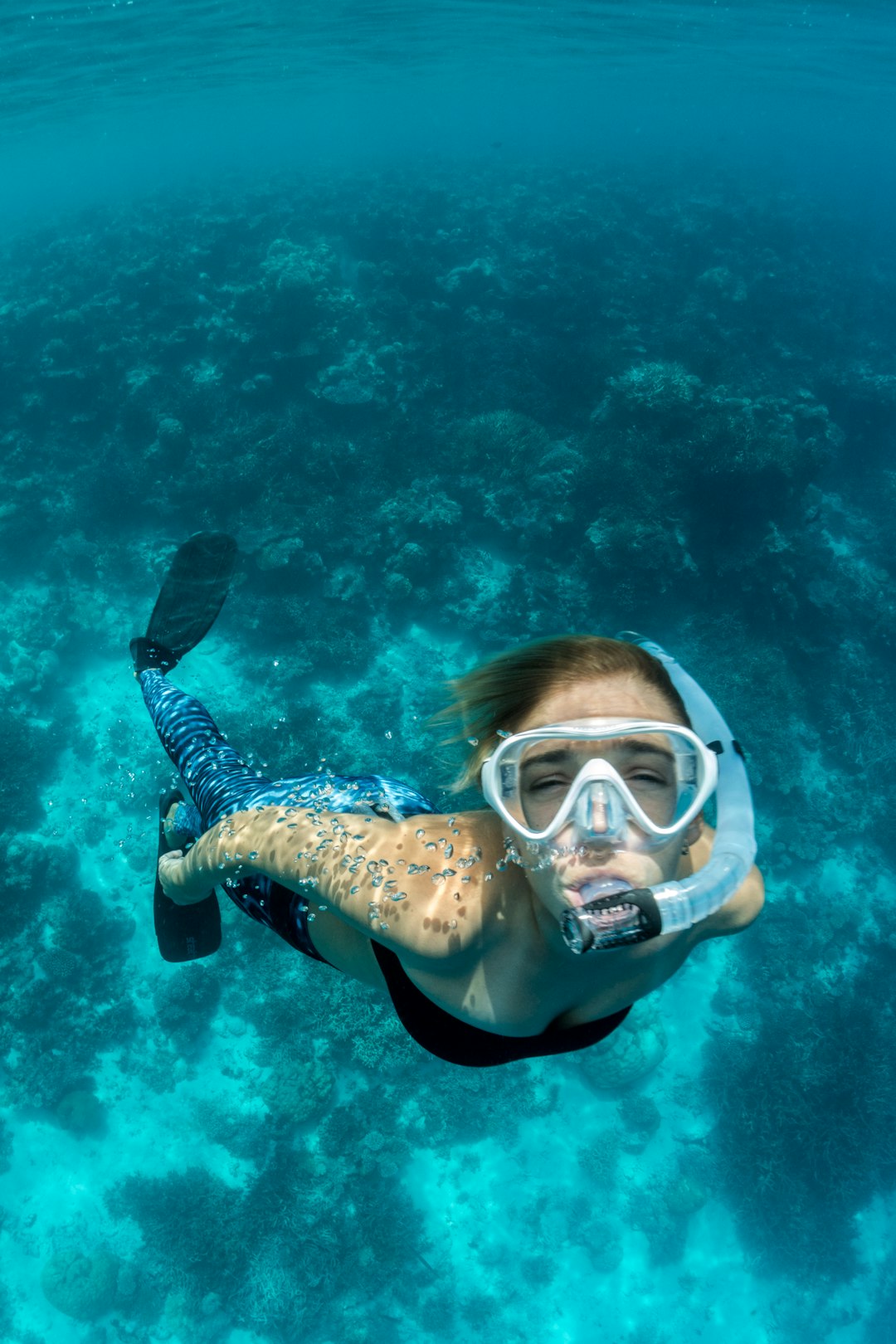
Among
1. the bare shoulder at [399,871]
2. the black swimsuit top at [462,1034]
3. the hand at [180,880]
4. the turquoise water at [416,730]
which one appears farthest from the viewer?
the turquoise water at [416,730]

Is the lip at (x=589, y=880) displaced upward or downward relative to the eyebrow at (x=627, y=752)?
downward

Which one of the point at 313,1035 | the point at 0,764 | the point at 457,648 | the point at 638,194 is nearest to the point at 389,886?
the point at 313,1035

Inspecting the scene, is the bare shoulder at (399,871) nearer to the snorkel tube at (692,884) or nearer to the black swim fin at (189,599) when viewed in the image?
the snorkel tube at (692,884)

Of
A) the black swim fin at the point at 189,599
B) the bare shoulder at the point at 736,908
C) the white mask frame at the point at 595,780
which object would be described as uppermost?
the white mask frame at the point at 595,780

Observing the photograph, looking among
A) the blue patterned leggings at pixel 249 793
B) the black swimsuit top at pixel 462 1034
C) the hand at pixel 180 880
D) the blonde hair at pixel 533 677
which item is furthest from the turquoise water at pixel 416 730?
the blonde hair at pixel 533 677

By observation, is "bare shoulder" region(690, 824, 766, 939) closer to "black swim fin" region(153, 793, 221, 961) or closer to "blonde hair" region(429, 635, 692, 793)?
"blonde hair" region(429, 635, 692, 793)

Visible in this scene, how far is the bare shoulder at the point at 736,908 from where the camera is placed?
2252mm

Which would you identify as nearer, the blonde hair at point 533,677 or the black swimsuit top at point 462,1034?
the blonde hair at point 533,677

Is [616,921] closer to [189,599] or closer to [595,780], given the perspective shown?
[595,780]

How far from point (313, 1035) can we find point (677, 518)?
10646 mm

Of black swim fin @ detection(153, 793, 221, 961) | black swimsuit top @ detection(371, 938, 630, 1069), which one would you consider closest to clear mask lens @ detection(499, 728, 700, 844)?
black swimsuit top @ detection(371, 938, 630, 1069)

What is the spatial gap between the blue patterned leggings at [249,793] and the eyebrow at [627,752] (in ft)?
4.41

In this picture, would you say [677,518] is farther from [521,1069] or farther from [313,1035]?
[313,1035]

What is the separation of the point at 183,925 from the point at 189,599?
10.3 feet
